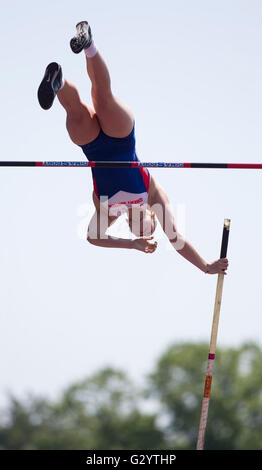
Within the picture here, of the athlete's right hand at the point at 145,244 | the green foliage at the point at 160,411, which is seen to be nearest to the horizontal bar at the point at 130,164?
the athlete's right hand at the point at 145,244

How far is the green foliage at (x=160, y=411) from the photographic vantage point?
50.6 metres

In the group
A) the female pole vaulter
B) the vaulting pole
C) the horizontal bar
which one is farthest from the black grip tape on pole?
the horizontal bar

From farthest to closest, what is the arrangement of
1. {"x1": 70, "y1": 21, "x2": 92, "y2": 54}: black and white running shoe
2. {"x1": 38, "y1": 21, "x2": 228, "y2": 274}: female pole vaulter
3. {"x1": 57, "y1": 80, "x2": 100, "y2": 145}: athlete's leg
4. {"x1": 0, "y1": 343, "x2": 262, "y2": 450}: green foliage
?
{"x1": 0, "y1": 343, "x2": 262, "y2": 450}: green foliage
{"x1": 57, "y1": 80, "x2": 100, "y2": 145}: athlete's leg
{"x1": 38, "y1": 21, "x2": 228, "y2": 274}: female pole vaulter
{"x1": 70, "y1": 21, "x2": 92, "y2": 54}: black and white running shoe

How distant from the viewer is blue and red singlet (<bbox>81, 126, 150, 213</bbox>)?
9.55m

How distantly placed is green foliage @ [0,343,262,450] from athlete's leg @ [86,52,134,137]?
137 ft

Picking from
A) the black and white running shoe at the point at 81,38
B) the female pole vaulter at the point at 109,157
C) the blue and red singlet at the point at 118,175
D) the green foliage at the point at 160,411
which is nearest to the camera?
the black and white running shoe at the point at 81,38

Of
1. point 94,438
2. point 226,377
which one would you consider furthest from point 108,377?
point 226,377

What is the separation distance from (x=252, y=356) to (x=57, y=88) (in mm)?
47226

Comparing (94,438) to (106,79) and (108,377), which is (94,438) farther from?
(106,79)

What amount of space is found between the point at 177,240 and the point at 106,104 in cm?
179

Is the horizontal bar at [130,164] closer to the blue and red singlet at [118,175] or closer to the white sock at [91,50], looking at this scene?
the blue and red singlet at [118,175]

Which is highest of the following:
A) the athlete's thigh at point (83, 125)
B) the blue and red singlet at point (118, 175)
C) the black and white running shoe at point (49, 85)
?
the black and white running shoe at point (49, 85)

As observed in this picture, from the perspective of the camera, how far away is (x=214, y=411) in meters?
50.9

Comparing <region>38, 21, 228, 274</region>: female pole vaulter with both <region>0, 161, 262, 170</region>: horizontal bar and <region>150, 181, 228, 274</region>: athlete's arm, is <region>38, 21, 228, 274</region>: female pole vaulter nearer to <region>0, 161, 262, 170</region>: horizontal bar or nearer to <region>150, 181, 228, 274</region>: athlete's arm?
<region>150, 181, 228, 274</region>: athlete's arm
